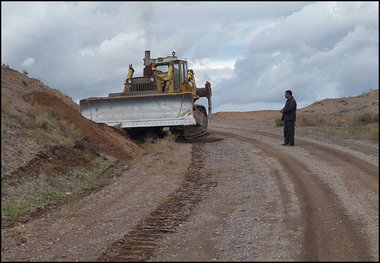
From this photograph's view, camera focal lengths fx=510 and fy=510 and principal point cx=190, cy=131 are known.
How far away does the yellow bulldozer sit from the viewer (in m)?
19.0

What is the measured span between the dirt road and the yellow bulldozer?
513cm

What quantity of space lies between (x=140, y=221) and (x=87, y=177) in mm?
4490

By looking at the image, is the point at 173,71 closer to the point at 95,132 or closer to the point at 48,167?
the point at 95,132

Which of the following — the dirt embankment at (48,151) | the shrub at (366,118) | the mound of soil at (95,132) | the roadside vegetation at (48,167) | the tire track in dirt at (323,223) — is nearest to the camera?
the shrub at (366,118)

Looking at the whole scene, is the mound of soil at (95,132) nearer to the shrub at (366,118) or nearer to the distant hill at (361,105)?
the distant hill at (361,105)

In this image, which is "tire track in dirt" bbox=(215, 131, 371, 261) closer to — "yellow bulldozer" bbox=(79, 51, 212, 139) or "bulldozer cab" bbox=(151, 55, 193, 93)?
"yellow bulldozer" bbox=(79, 51, 212, 139)

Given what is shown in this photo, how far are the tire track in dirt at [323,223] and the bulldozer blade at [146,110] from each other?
22.6 feet

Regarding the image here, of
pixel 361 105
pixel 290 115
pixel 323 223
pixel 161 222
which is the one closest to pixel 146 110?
pixel 290 115

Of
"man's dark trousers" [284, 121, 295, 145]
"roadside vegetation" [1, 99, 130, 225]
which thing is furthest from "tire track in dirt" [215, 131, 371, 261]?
"roadside vegetation" [1, 99, 130, 225]

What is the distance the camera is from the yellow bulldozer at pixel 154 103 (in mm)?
18969

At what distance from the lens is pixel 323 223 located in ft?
25.2

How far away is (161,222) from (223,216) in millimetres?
1075

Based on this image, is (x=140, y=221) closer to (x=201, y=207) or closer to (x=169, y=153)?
(x=201, y=207)

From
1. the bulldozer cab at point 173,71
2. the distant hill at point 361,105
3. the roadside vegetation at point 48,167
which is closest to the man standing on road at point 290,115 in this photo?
the distant hill at point 361,105
